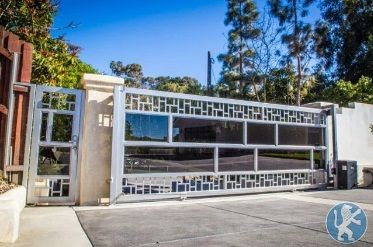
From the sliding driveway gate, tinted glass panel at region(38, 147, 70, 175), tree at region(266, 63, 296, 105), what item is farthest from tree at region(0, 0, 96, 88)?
tree at region(266, 63, 296, 105)

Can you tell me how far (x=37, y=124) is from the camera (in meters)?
6.44

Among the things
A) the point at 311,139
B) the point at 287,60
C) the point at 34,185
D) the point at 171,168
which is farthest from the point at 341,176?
the point at 287,60

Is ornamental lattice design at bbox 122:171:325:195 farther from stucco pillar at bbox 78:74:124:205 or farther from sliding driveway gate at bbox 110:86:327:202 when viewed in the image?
stucco pillar at bbox 78:74:124:205

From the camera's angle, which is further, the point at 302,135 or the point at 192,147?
the point at 302,135

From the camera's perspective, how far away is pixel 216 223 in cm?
529

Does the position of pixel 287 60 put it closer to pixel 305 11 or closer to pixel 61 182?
pixel 305 11

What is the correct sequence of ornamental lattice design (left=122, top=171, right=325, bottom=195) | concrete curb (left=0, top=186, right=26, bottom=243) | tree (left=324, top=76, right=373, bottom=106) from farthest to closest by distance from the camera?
tree (left=324, top=76, right=373, bottom=106) < ornamental lattice design (left=122, top=171, right=325, bottom=195) < concrete curb (left=0, top=186, right=26, bottom=243)

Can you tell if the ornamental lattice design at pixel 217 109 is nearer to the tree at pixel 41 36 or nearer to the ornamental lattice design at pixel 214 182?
the ornamental lattice design at pixel 214 182

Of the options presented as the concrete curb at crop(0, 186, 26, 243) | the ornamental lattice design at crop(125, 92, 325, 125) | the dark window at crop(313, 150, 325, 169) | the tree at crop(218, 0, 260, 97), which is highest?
the tree at crop(218, 0, 260, 97)

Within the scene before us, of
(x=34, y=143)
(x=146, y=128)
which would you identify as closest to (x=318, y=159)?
(x=146, y=128)

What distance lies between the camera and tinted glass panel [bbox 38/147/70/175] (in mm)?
6637

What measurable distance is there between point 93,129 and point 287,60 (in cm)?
2236

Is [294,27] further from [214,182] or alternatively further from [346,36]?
[214,182]

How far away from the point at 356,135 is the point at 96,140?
879 cm
